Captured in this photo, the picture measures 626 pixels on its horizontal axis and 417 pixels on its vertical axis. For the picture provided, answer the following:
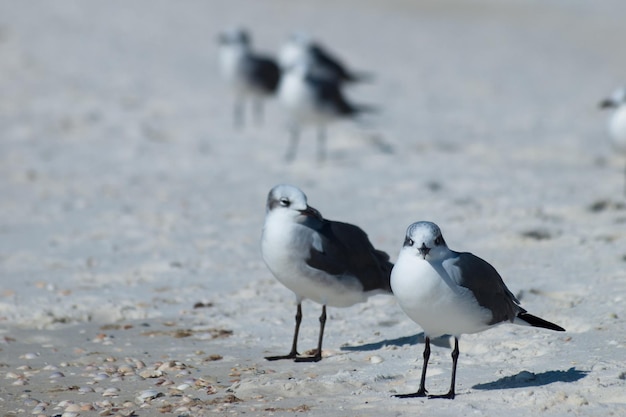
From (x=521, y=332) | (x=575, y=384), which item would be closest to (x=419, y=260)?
(x=575, y=384)

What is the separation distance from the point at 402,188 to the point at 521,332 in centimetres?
433

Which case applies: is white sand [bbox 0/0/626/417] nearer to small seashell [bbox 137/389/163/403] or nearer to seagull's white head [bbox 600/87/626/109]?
small seashell [bbox 137/389/163/403]

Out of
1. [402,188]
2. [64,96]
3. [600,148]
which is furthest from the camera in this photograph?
[64,96]

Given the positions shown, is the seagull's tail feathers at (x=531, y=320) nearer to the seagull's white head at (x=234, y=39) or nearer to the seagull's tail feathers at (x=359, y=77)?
the seagull's tail feathers at (x=359, y=77)

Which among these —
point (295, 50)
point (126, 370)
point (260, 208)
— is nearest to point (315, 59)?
point (295, 50)

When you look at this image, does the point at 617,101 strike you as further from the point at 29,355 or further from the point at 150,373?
the point at 29,355

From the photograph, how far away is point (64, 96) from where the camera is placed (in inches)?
558

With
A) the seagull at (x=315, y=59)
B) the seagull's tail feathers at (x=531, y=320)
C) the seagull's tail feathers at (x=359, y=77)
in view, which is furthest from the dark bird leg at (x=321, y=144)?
the seagull's tail feathers at (x=531, y=320)

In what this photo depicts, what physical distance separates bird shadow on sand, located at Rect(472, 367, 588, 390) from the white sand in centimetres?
2

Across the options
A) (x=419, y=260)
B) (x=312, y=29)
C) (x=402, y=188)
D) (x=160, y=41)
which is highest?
(x=312, y=29)

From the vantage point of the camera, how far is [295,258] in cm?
599

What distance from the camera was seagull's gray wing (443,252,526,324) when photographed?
17.4 ft

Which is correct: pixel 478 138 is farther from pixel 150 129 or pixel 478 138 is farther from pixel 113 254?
pixel 113 254

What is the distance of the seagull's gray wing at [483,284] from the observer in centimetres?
530
